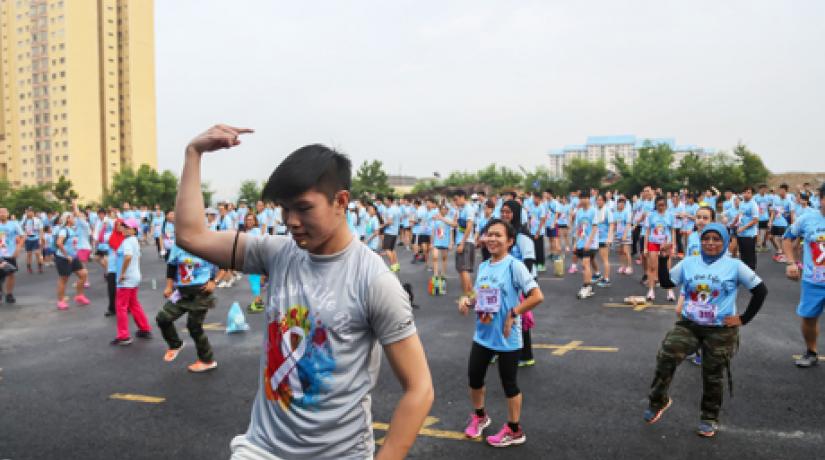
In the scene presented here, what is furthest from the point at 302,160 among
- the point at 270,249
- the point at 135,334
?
the point at 135,334

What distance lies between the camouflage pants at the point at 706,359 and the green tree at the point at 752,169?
1690 inches

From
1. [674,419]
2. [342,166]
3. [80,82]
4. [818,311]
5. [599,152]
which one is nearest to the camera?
[342,166]

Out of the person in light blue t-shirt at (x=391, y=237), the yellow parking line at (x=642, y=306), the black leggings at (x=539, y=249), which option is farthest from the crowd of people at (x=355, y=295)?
the person in light blue t-shirt at (x=391, y=237)

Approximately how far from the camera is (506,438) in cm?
488

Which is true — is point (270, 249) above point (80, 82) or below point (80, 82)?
below

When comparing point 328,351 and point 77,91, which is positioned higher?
point 77,91

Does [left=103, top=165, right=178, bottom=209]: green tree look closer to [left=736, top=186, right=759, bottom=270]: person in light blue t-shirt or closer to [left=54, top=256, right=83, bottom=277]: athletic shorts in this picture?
[left=54, top=256, right=83, bottom=277]: athletic shorts

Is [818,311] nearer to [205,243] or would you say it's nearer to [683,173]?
[205,243]

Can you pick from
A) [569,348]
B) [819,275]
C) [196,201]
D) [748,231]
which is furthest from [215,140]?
[748,231]

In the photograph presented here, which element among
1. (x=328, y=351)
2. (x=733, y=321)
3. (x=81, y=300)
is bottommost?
(x=81, y=300)

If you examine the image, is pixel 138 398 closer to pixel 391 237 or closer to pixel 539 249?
pixel 539 249

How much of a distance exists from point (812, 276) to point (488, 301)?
4.20 metres

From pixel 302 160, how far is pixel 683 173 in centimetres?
4942

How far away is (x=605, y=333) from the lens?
875 centimetres
